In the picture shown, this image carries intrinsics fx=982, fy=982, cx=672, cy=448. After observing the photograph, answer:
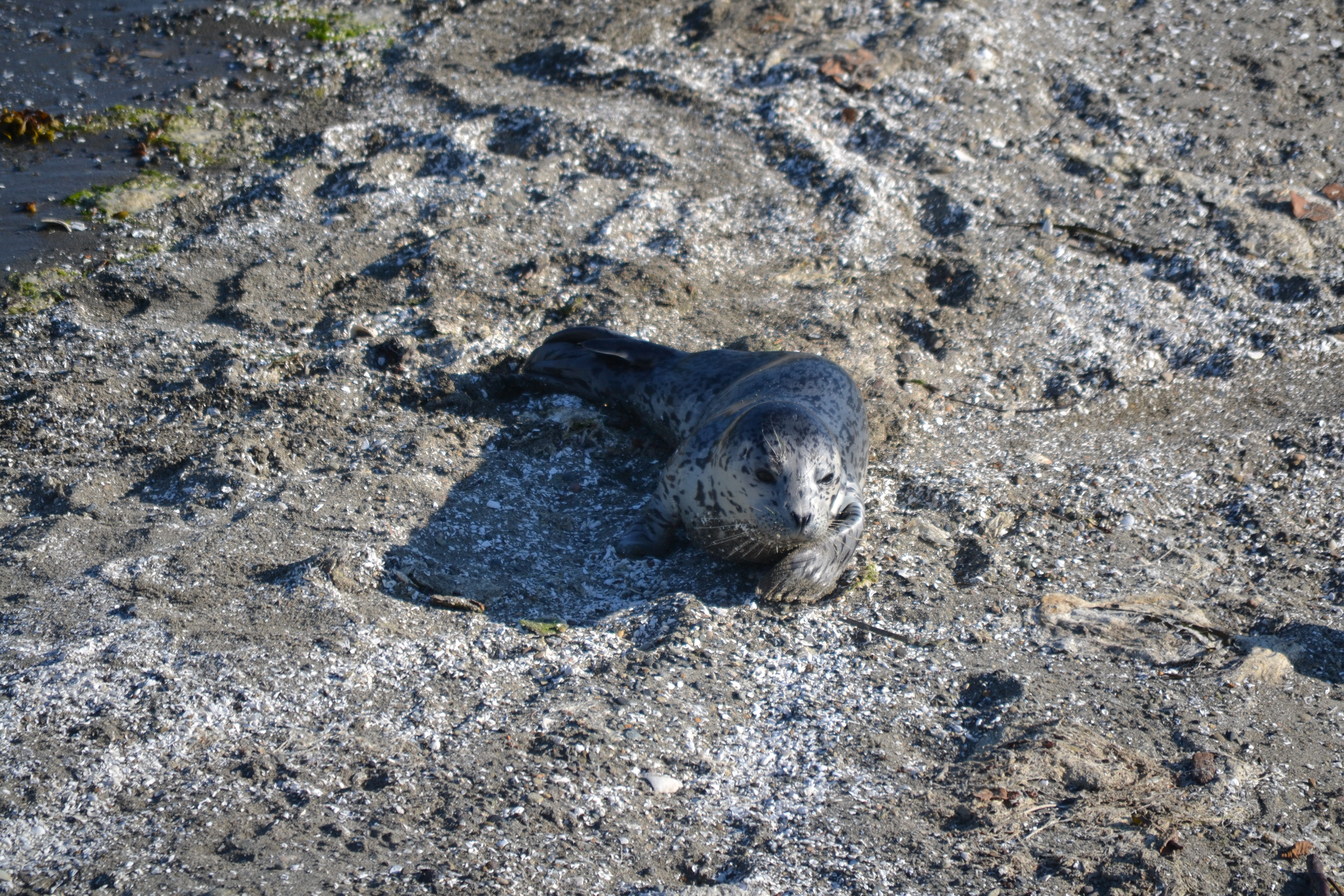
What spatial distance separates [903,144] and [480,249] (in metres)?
2.76

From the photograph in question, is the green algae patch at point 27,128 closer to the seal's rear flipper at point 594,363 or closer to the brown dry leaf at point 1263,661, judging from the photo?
the seal's rear flipper at point 594,363

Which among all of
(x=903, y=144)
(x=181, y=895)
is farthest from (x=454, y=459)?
(x=903, y=144)

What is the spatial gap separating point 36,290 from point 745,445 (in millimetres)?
3733

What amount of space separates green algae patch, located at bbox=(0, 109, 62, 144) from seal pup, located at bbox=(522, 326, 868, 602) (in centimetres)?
378

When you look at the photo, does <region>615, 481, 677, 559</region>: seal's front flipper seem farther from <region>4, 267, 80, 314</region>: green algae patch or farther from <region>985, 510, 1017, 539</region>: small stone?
<region>4, 267, 80, 314</region>: green algae patch

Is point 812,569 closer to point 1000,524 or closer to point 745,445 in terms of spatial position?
point 745,445

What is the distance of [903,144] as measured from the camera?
6.16 metres

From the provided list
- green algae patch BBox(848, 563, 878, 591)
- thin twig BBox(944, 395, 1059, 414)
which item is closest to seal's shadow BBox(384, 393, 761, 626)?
green algae patch BBox(848, 563, 878, 591)

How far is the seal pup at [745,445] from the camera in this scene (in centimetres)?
358

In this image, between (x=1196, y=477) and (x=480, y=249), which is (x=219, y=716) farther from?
(x=1196, y=477)

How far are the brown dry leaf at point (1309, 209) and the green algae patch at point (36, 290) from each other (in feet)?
21.8

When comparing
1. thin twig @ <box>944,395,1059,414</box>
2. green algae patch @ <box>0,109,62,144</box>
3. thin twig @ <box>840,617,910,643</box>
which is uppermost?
green algae patch @ <box>0,109,62,144</box>

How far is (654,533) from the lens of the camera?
3953 millimetres

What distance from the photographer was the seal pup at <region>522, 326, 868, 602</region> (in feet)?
11.7
